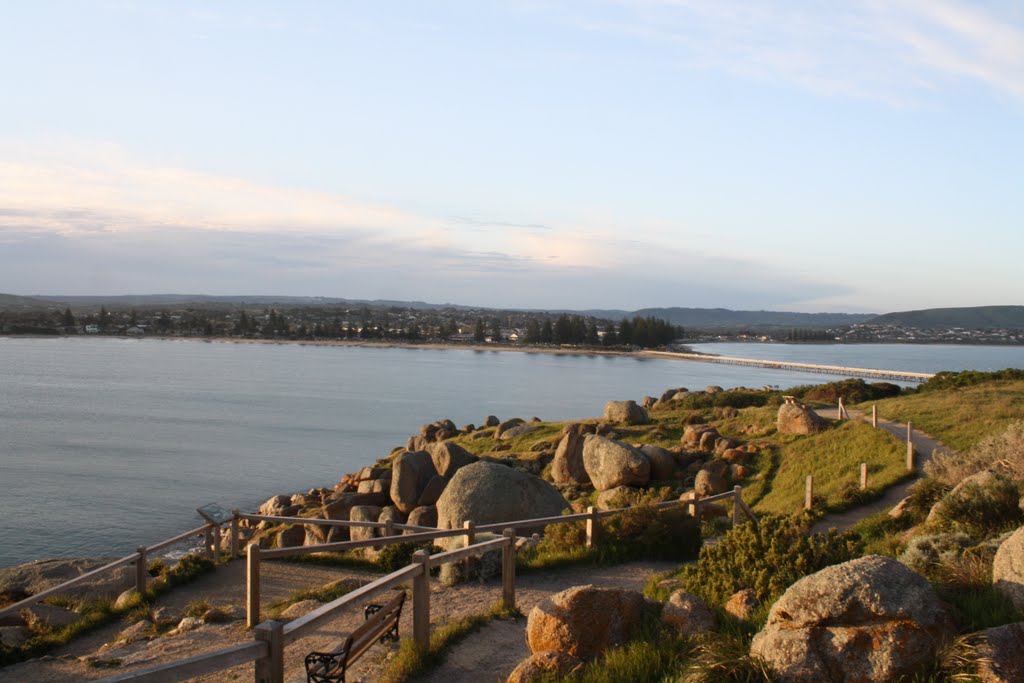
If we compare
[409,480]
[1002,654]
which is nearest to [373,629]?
[1002,654]

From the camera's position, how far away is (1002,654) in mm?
5457

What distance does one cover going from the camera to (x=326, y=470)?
42844 millimetres

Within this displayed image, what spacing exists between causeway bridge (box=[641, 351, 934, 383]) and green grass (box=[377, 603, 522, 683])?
56.6m

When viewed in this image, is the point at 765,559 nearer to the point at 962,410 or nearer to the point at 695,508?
the point at 695,508

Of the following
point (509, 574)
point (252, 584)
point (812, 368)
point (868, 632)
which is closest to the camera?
point (868, 632)

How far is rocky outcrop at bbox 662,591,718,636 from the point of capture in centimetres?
719

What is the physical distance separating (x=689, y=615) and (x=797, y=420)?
991 inches

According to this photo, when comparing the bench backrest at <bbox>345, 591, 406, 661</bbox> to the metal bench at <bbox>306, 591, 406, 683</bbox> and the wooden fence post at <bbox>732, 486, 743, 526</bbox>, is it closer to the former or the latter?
the metal bench at <bbox>306, 591, 406, 683</bbox>

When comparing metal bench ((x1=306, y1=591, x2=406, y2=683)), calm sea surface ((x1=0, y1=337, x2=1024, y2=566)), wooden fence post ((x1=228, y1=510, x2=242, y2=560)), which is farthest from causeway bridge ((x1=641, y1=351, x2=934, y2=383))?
metal bench ((x1=306, y1=591, x2=406, y2=683))

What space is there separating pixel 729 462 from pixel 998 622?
23.0 meters

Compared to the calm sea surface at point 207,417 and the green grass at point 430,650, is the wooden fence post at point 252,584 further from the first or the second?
the calm sea surface at point 207,417

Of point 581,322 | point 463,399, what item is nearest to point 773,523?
point 463,399

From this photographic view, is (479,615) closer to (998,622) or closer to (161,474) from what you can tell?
(998,622)

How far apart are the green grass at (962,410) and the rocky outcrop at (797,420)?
10.6 ft
